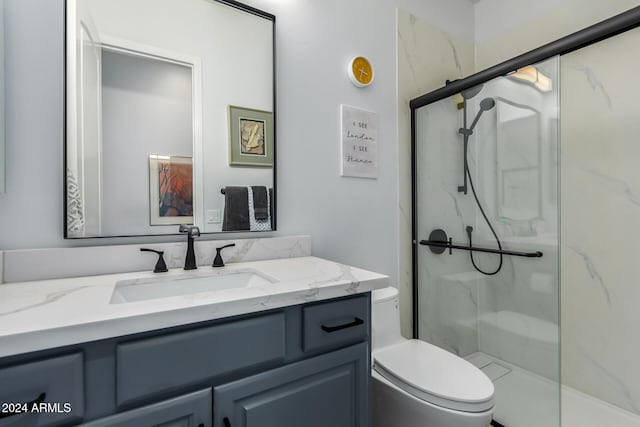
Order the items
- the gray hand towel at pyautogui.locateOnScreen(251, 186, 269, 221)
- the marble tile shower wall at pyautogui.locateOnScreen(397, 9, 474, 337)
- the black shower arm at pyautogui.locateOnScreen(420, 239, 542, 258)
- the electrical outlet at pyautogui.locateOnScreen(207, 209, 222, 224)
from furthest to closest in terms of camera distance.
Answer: the marble tile shower wall at pyautogui.locateOnScreen(397, 9, 474, 337)
the black shower arm at pyautogui.locateOnScreen(420, 239, 542, 258)
the gray hand towel at pyautogui.locateOnScreen(251, 186, 269, 221)
the electrical outlet at pyautogui.locateOnScreen(207, 209, 222, 224)

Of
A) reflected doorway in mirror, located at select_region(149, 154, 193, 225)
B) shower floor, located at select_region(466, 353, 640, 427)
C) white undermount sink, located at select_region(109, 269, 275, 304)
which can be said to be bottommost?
shower floor, located at select_region(466, 353, 640, 427)

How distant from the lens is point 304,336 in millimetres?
871

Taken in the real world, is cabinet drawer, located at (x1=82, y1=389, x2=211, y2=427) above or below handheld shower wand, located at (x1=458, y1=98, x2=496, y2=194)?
below

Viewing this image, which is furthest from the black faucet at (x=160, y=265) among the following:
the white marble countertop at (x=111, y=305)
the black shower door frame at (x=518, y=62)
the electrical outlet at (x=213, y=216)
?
the black shower door frame at (x=518, y=62)

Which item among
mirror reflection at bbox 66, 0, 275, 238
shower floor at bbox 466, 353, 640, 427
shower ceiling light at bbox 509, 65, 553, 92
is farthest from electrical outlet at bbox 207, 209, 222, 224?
shower floor at bbox 466, 353, 640, 427

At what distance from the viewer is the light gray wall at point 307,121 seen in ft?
3.46

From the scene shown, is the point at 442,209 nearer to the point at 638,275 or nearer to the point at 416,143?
the point at 416,143

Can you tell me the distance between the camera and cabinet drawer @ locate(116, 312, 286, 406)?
0.66 metres

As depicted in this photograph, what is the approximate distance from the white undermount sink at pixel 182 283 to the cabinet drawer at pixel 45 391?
1.07ft

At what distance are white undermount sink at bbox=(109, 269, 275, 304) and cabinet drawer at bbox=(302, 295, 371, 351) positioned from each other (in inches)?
9.1

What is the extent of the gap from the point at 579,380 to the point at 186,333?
2.24m

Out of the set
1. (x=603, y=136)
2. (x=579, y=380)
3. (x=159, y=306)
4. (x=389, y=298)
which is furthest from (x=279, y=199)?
(x=579, y=380)

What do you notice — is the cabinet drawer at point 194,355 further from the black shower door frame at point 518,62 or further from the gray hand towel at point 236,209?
the black shower door frame at point 518,62

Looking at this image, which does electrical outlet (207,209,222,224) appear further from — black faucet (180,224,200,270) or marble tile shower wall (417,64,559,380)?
marble tile shower wall (417,64,559,380)
